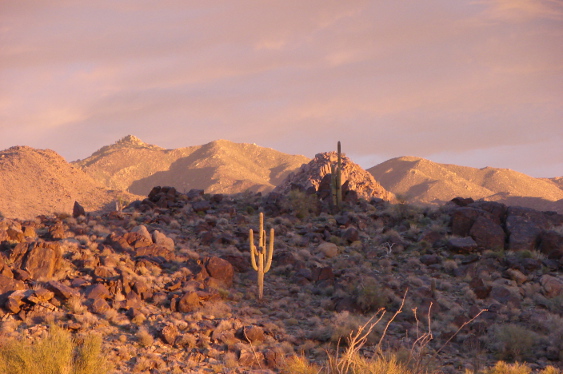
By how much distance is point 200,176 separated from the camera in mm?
79500

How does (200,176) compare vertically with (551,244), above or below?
above

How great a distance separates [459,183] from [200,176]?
41.1 metres

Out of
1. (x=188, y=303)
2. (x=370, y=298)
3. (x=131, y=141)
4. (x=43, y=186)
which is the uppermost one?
(x=131, y=141)

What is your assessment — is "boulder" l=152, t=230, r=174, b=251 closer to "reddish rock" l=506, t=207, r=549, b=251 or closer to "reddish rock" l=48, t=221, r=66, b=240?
"reddish rock" l=48, t=221, r=66, b=240

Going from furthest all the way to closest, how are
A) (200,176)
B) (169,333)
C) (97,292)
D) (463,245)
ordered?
(200,176) → (463,245) → (97,292) → (169,333)

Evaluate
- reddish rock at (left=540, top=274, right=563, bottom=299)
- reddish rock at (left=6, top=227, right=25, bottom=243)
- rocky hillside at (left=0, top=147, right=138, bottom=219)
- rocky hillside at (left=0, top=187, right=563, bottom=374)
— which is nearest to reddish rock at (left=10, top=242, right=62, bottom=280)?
rocky hillside at (left=0, top=187, right=563, bottom=374)

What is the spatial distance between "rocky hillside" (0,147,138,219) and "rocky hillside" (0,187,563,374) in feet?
74.3

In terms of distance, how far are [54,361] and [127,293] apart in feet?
19.0

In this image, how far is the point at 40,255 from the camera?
15.9 m

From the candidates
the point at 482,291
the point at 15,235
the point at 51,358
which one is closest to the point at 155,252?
the point at 15,235

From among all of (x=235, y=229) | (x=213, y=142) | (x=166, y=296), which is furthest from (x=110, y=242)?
(x=213, y=142)

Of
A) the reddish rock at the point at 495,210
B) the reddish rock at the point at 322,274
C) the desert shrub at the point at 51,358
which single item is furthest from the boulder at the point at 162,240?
the reddish rock at the point at 495,210

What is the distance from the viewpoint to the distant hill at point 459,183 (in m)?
71.6

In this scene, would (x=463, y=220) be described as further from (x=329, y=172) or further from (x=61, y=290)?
(x=329, y=172)
